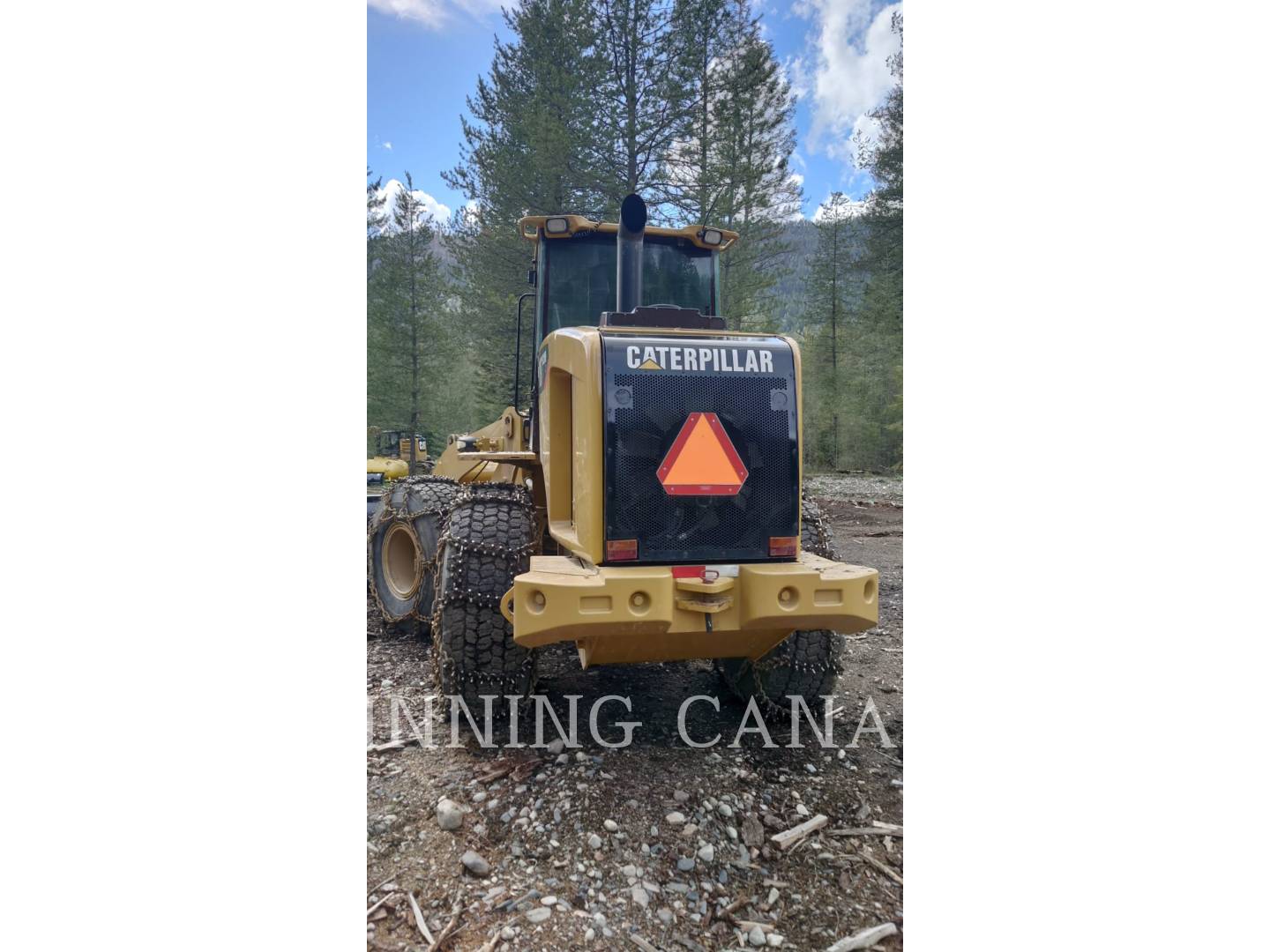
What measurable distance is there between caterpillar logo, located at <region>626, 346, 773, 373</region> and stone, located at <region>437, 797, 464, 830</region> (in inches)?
75.5

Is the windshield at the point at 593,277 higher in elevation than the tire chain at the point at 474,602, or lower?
higher

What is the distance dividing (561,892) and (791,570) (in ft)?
4.66

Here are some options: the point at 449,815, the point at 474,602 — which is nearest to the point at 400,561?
the point at 474,602

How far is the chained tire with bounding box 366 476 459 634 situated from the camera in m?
4.90

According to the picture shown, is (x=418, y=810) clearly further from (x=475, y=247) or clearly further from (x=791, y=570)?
(x=475, y=247)

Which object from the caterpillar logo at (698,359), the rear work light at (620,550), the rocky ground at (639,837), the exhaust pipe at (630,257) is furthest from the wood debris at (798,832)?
the exhaust pipe at (630,257)

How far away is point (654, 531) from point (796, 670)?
50.9 inches

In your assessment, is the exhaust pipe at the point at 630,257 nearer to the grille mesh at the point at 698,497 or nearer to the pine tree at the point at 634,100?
the grille mesh at the point at 698,497

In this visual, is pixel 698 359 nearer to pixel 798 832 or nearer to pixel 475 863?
pixel 798 832

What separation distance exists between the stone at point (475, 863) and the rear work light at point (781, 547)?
160 cm

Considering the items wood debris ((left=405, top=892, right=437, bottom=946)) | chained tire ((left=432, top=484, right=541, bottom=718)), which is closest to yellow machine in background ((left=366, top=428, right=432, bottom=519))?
chained tire ((left=432, top=484, right=541, bottom=718))

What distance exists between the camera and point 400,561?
5363 millimetres

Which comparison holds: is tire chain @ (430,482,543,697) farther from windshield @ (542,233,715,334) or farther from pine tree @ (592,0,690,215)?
pine tree @ (592,0,690,215)

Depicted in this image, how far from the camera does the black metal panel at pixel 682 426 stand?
2.82 metres
